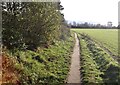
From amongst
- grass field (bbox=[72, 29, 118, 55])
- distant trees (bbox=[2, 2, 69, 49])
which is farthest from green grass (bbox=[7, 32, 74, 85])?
grass field (bbox=[72, 29, 118, 55])

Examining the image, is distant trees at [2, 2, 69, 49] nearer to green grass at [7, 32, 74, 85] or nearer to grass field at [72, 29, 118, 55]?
green grass at [7, 32, 74, 85]

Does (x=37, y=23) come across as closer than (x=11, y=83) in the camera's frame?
No

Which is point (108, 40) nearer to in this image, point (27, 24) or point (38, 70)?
point (27, 24)

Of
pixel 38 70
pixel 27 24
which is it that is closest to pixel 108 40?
pixel 27 24

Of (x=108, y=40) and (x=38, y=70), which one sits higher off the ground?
(x=38, y=70)

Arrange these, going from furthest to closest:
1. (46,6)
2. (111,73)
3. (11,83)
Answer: (46,6) < (111,73) < (11,83)

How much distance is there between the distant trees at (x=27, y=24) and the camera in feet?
99.2

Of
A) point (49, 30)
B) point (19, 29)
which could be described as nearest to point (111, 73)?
point (19, 29)

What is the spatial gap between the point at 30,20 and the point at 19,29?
3.11 metres

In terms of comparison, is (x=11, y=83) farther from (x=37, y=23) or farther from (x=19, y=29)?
(x=37, y=23)

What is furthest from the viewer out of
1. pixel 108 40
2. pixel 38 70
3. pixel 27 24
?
pixel 108 40

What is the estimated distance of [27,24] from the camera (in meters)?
33.3

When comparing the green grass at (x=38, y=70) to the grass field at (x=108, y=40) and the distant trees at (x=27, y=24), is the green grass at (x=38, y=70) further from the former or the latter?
the grass field at (x=108, y=40)

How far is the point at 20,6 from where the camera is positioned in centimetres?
3231
